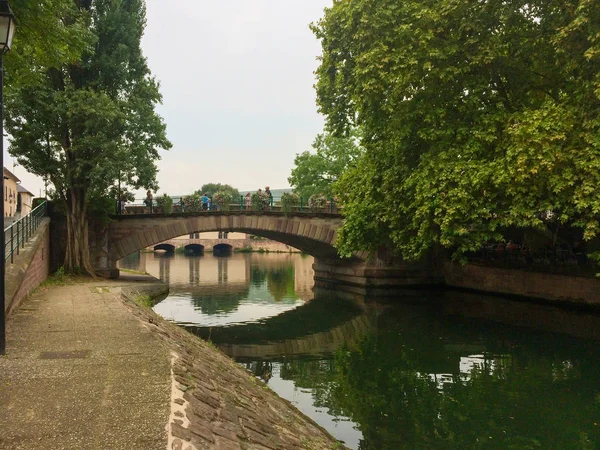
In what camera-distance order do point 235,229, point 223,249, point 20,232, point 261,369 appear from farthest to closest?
point 223,249, point 235,229, point 20,232, point 261,369

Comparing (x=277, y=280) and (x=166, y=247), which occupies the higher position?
(x=166, y=247)

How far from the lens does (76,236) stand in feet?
68.0

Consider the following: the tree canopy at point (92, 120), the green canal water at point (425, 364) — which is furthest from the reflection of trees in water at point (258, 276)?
the tree canopy at point (92, 120)

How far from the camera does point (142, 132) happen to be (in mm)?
20625

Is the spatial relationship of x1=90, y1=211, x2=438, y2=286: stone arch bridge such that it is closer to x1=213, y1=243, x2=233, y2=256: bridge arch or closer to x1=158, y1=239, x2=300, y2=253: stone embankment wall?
x1=158, y1=239, x2=300, y2=253: stone embankment wall

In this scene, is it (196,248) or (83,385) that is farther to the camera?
(196,248)

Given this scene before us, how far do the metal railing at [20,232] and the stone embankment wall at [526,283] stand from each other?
16.7 meters

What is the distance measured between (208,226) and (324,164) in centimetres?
1584

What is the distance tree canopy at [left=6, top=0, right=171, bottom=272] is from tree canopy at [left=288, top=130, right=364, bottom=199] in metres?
19.6

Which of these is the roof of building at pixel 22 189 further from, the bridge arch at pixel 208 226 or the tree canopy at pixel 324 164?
the bridge arch at pixel 208 226

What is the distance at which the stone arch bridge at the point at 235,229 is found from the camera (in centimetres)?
2400

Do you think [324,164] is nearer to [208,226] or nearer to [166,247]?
[208,226]

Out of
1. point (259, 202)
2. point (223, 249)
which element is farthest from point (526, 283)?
point (223, 249)

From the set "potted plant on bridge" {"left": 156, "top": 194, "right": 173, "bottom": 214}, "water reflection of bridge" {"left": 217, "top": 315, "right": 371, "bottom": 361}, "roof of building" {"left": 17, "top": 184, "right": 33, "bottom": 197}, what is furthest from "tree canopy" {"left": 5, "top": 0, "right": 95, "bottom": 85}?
"roof of building" {"left": 17, "top": 184, "right": 33, "bottom": 197}
